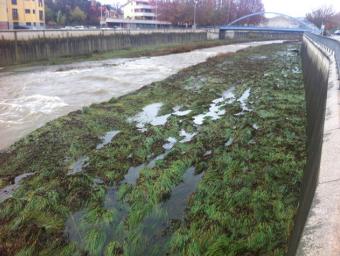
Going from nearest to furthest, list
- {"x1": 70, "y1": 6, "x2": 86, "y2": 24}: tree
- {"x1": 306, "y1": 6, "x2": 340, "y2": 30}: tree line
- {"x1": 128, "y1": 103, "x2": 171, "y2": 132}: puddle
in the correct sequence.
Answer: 1. {"x1": 128, "y1": 103, "x2": 171, "y2": 132}: puddle
2. {"x1": 70, "y1": 6, "x2": 86, "y2": 24}: tree
3. {"x1": 306, "y1": 6, "x2": 340, "y2": 30}: tree line

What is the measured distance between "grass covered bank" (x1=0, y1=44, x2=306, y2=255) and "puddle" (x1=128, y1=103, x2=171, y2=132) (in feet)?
0.12

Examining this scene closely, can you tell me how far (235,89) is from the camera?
17953mm

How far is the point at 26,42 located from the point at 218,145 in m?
26.6

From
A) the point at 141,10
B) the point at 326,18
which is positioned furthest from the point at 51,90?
the point at 141,10

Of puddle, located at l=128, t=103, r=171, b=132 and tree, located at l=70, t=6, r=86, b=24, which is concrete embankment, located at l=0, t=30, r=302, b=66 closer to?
puddle, located at l=128, t=103, r=171, b=132

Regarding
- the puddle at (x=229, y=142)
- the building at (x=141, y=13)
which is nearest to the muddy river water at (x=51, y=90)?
the puddle at (x=229, y=142)

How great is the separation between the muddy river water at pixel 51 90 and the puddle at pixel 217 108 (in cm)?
499

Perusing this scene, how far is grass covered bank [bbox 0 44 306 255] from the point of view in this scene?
509 centimetres

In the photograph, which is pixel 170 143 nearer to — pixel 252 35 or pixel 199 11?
pixel 199 11

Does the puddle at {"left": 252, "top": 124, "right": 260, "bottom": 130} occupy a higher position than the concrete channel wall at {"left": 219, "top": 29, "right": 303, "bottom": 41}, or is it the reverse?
the concrete channel wall at {"left": 219, "top": 29, "right": 303, "bottom": 41}

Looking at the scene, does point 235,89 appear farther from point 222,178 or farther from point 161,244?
point 161,244

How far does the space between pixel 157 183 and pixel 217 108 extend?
23.9 feet

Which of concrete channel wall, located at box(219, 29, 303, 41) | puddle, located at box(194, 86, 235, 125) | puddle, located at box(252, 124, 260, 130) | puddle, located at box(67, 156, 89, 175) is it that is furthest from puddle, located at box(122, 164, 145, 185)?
concrete channel wall, located at box(219, 29, 303, 41)

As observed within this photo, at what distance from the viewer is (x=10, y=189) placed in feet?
22.6
